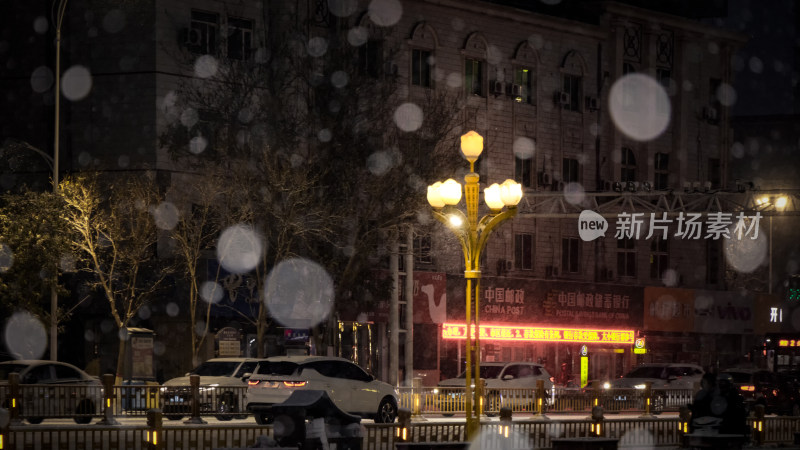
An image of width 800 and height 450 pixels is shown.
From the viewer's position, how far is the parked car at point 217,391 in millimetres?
32844

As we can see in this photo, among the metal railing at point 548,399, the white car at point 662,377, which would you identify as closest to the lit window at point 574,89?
the white car at point 662,377

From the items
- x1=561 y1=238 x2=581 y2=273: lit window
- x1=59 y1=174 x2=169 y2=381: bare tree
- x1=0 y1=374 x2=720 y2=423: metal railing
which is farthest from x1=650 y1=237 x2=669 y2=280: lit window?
x1=59 y1=174 x2=169 y2=381: bare tree

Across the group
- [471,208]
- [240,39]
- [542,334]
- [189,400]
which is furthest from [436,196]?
[542,334]

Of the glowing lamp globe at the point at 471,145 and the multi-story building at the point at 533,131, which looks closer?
the glowing lamp globe at the point at 471,145

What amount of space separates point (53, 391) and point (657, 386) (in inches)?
883

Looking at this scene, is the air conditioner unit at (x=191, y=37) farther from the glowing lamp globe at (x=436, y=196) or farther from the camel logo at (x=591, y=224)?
the glowing lamp globe at (x=436, y=196)

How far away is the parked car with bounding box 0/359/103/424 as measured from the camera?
30.7 meters

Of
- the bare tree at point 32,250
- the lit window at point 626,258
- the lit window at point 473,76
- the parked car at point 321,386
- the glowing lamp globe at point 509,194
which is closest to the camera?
the glowing lamp globe at point 509,194

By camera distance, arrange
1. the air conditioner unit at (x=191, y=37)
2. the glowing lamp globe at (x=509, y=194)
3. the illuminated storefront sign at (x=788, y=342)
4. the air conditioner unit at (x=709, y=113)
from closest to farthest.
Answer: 1. the glowing lamp globe at (x=509, y=194)
2. the illuminated storefront sign at (x=788, y=342)
3. the air conditioner unit at (x=191, y=37)
4. the air conditioner unit at (x=709, y=113)

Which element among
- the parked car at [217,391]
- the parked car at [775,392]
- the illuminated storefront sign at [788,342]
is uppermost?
the illuminated storefront sign at [788,342]

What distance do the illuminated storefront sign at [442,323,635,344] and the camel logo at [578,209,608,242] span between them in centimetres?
461

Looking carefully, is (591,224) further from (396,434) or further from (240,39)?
(396,434)

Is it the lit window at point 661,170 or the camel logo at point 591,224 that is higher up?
the lit window at point 661,170

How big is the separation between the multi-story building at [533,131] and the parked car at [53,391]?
12263mm
